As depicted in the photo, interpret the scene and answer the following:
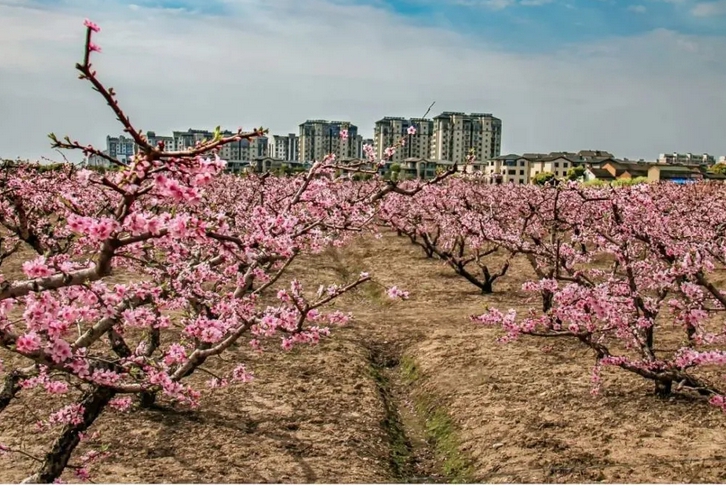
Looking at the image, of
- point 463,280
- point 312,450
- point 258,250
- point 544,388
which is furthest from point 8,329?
point 463,280

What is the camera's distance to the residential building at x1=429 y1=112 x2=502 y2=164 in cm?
16662

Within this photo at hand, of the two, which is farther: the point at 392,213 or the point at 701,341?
the point at 392,213

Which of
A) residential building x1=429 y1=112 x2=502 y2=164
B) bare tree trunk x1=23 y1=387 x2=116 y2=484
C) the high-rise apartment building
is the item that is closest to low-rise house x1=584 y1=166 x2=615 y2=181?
the high-rise apartment building

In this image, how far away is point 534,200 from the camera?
2655 cm

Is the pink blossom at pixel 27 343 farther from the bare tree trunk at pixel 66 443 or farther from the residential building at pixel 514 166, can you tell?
the residential building at pixel 514 166

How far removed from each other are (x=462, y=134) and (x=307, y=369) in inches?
6272

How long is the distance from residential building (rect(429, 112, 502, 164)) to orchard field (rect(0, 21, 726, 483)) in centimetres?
15599

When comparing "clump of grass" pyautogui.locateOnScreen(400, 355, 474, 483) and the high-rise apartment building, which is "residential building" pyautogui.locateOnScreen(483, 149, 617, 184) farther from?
"clump of grass" pyautogui.locateOnScreen(400, 355, 474, 483)

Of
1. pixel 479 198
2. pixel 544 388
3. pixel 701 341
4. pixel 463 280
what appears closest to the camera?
pixel 701 341

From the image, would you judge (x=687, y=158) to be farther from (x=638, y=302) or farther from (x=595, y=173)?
(x=638, y=302)

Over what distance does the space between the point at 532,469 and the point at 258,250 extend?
13.0 feet

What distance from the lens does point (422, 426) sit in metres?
10.0

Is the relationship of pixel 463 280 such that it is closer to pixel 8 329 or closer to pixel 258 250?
pixel 258 250

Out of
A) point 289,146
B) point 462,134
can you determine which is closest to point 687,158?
point 462,134
